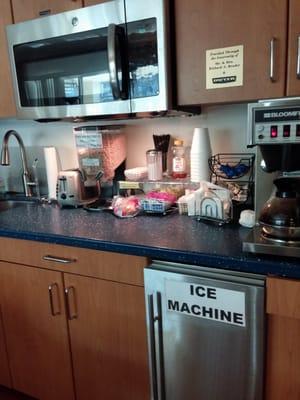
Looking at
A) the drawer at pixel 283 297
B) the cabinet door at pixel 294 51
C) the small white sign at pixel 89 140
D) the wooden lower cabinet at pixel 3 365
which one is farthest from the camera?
the small white sign at pixel 89 140

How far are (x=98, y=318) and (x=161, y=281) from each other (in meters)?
0.36

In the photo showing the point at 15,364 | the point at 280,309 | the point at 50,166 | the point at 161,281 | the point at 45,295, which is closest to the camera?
the point at 280,309

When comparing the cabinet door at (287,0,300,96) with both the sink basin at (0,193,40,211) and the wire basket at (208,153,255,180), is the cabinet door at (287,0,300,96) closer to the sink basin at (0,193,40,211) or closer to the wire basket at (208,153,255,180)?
the wire basket at (208,153,255,180)

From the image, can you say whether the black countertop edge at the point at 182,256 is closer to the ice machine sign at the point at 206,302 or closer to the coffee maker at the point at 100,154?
the ice machine sign at the point at 206,302

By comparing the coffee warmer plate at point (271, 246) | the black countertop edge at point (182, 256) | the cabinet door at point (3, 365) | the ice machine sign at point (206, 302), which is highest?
the coffee warmer plate at point (271, 246)

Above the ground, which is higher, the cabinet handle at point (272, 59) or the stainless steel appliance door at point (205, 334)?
the cabinet handle at point (272, 59)

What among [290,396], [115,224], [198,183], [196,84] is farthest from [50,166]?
[290,396]

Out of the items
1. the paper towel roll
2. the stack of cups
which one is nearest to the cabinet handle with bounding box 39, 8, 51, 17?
the paper towel roll

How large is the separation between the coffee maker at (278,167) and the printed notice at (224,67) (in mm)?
260

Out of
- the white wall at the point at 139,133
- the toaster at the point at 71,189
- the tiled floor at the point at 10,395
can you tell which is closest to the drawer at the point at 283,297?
the white wall at the point at 139,133

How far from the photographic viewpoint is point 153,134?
1735 mm

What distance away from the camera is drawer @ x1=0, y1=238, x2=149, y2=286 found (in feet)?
3.87

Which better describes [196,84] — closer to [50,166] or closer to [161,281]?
[161,281]

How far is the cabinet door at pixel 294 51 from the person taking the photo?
3.58 feet
